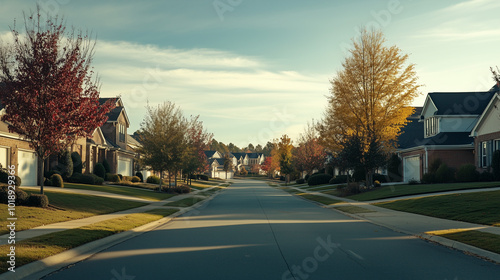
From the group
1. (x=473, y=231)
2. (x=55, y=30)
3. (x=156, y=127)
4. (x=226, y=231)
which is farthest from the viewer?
(x=156, y=127)

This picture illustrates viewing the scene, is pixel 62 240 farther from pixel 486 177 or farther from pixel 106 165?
pixel 106 165

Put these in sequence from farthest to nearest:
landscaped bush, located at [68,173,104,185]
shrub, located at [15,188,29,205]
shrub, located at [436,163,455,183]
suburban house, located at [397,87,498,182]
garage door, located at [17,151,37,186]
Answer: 1. suburban house, located at [397,87,498,182]
2. landscaped bush, located at [68,173,104,185]
3. shrub, located at [436,163,455,183]
4. garage door, located at [17,151,37,186]
5. shrub, located at [15,188,29,205]

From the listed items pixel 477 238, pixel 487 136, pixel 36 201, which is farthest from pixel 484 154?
pixel 36 201

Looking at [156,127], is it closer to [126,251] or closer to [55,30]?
[55,30]

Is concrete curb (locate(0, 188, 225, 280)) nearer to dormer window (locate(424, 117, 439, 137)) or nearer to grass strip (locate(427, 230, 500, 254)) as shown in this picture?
grass strip (locate(427, 230, 500, 254))

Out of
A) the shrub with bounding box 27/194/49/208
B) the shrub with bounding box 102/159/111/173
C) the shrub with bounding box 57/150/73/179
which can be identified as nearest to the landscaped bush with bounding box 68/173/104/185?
the shrub with bounding box 57/150/73/179

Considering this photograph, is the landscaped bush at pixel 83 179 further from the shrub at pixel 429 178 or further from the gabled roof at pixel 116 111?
the shrub at pixel 429 178

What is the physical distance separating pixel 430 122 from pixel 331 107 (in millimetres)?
9836

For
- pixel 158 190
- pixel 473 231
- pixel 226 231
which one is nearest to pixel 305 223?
pixel 226 231

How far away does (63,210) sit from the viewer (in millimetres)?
20453

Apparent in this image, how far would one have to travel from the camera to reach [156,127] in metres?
40.5

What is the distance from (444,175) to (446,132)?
6515 millimetres

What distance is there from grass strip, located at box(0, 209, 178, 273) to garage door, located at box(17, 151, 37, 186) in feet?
55.6

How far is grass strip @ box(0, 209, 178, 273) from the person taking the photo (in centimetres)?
986
